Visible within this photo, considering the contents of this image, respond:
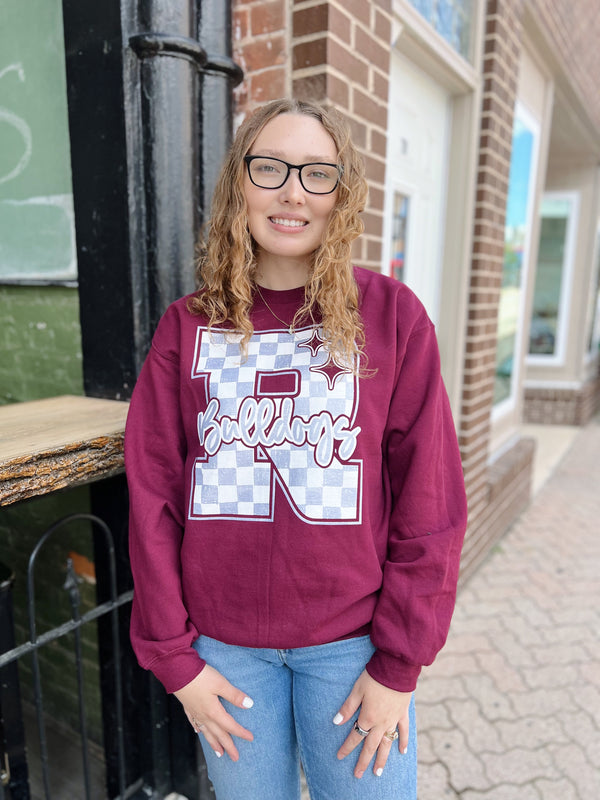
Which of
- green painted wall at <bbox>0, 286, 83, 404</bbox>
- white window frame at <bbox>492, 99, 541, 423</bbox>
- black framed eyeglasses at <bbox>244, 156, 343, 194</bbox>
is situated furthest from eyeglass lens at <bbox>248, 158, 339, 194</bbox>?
white window frame at <bbox>492, 99, 541, 423</bbox>

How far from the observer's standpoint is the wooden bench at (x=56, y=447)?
4.25 ft

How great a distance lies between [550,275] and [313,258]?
7.39 meters

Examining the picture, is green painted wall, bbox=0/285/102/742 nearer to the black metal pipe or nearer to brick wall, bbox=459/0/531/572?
the black metal pipe

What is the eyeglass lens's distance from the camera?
119 centimetres

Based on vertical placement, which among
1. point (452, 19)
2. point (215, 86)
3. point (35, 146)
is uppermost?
point (452, 19)

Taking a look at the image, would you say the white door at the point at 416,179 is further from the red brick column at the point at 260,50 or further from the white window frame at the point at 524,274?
the white window frame at the point at 524,274

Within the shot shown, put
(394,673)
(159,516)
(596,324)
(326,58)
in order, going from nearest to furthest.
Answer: (394,673) < (159,516) < (326,58) < (596,324)

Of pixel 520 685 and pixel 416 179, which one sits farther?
pixel 416 179

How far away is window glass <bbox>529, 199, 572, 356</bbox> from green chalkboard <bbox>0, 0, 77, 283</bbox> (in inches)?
275

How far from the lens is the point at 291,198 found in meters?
1.17

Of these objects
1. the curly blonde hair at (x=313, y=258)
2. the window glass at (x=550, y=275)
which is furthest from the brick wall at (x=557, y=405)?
the curly blonde hair at (x=313, y=258)

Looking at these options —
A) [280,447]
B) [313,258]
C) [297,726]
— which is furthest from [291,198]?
[297,726]

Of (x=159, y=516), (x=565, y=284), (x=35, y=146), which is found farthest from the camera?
(x=565, y=284)

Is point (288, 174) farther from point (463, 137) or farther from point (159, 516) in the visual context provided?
point (463, 137)
